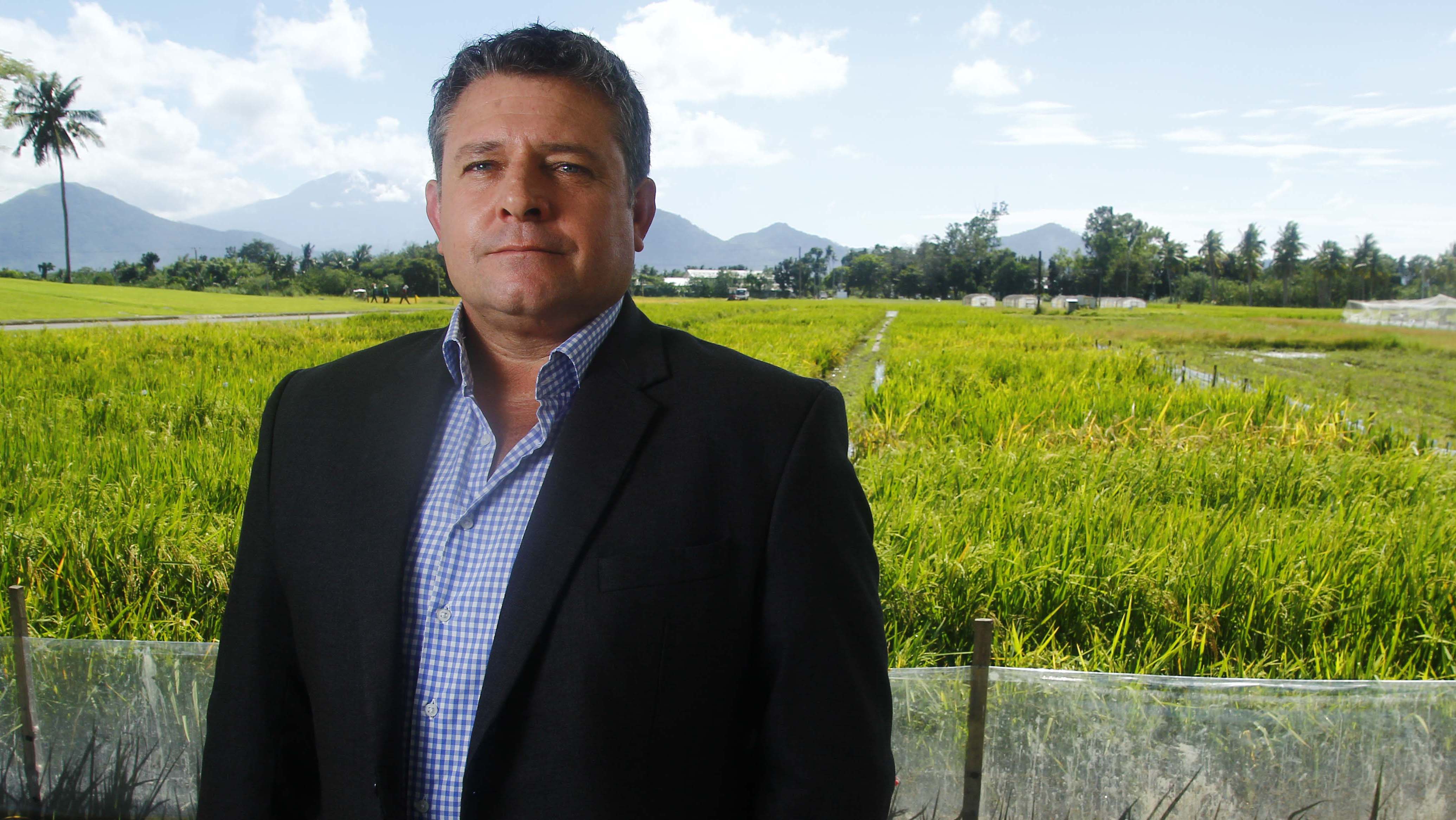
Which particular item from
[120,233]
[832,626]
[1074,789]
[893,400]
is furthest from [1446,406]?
[120,233]

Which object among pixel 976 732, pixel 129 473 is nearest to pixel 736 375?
pixel 976 732

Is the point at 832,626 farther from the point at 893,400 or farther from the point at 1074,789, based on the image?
the point at 893,400

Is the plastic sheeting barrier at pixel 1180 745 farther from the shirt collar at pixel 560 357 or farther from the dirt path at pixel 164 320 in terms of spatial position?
the dirt path at pixel 164 320

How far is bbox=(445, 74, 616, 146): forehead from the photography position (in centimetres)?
97

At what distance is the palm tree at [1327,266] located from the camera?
52.0m

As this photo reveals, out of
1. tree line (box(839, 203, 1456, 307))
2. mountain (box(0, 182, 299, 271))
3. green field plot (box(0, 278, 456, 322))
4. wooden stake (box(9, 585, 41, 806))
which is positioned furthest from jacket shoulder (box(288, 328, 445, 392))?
mountain (box(0, 182, 299, 271))

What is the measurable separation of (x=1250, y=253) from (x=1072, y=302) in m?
32.9

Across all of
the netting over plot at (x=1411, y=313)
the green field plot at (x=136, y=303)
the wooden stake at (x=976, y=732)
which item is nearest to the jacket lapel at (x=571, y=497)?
the wooden stake at (x=976, y=732)

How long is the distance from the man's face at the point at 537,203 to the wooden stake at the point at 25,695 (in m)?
1.88

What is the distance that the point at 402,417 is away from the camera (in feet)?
3.33

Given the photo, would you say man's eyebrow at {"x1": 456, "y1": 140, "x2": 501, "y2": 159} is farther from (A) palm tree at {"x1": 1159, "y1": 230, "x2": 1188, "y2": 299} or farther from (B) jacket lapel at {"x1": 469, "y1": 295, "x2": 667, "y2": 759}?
(A) palm tree at {"x1": 1159, "y1": 230, "x2": 1188, "y2": 299}

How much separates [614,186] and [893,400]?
19.2 ft

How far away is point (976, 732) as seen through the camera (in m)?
1.95

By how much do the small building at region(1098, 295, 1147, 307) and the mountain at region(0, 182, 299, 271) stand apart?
99577mm
